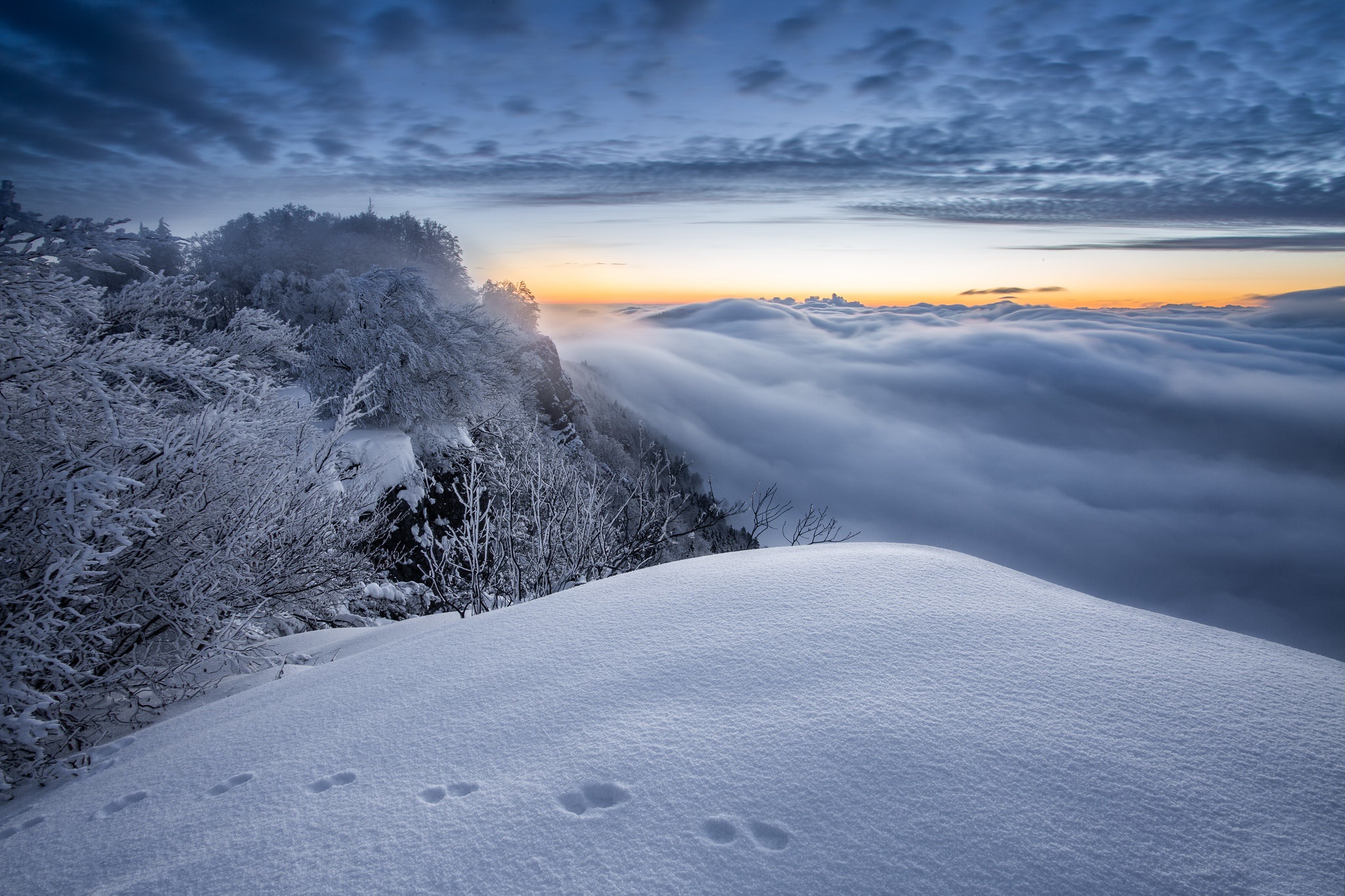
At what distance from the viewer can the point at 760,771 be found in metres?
1.86

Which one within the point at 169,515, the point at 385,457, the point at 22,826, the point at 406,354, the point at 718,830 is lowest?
the point at 385,457

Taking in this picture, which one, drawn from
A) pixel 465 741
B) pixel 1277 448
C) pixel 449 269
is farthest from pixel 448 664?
pixel 1277 448

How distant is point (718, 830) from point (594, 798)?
0.41 metres

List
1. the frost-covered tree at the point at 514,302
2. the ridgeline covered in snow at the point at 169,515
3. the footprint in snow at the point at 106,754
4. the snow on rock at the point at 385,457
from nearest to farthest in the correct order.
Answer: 1. the footprint in snow at the point at 106,754
2. the ridgeline covered in snow at the point at 169,515
3. the snow on rock at the point at 385,457
4. the frost-covered tree at the point at 514,302

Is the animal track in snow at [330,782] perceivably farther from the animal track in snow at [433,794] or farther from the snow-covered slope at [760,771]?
the animal track in snow at [433,794]

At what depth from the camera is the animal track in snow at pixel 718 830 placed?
1.62m

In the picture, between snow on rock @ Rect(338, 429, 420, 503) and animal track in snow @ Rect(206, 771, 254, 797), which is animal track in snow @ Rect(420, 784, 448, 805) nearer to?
animal track in snow @ Rect(206, 771, 254, 797)

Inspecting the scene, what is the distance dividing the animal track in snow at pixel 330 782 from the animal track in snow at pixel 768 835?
1.43 metres

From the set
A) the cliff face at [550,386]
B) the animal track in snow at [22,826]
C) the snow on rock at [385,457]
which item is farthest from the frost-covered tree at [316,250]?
the animal track in snow at [22,826]

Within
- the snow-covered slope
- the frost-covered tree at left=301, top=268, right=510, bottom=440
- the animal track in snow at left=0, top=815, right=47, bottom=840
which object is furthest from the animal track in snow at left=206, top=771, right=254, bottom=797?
the frost-covered tree at left=301, top=268, right=510, bottom=440

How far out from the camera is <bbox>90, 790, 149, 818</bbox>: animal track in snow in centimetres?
217

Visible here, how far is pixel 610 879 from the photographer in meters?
1.52

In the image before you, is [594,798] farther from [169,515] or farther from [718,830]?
[169,515]

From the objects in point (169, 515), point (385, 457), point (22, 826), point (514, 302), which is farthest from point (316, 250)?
point (22, 826)
